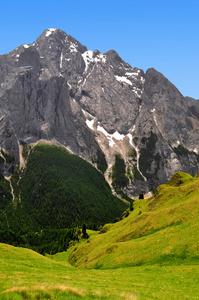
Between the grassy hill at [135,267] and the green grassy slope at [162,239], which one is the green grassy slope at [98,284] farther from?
the green grassy slope at [162,239]

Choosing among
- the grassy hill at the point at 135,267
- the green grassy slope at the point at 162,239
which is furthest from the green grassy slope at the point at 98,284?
the green grassy slope at the point at 162,239

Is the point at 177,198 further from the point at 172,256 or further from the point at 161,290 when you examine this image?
the point at 161,290

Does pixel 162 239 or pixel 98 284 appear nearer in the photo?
pixel 98 284

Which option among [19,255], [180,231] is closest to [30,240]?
[19,255]

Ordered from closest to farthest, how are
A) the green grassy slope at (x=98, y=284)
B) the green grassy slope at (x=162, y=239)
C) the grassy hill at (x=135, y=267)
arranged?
the green grassy slope at (x=98, y=284), the grassy hill at (x=135, y=267), the green grassy slope at (x=162, y=239)

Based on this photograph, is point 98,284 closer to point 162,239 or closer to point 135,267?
point 135,267

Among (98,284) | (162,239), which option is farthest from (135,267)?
(98,284)

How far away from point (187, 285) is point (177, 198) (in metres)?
46.8

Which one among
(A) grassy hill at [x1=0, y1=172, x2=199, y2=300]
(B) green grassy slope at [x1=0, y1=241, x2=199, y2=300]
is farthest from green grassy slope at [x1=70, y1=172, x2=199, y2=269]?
(B) green grassy slope at [x1=0, y1=241, x2=199, y2=300]

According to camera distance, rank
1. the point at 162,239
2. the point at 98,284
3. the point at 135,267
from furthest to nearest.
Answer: the point at 162,239, the point at 135,267, the point at 98,284

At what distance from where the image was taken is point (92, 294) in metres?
19.0

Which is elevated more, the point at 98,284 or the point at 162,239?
the point at 98,284

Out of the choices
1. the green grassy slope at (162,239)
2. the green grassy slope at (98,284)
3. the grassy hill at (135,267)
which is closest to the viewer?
the green grassy slope at (98,284)

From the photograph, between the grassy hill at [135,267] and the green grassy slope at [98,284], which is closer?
the green grassy slope at [98,284]
